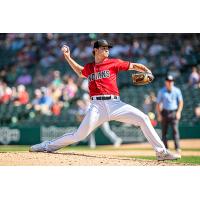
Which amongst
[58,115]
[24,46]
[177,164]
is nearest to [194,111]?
[58,115]

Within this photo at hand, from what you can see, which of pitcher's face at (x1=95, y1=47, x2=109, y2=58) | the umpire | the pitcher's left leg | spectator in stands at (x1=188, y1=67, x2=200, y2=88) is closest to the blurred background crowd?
spectator in stands at (x1=188, y1=67, x2=200, y2=88)

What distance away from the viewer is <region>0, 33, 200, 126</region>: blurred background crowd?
11.8 metres

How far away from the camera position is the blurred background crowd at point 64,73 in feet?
38.8

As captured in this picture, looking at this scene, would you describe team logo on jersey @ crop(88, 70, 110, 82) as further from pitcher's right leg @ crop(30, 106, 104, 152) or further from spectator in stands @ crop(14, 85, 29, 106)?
spectator in stands @ crop(14, 85, 29, 106)

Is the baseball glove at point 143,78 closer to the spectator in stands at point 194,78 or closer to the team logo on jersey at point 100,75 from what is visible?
the team logo on jersey at point 100,75

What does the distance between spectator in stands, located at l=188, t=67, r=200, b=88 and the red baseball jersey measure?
16.3 feet

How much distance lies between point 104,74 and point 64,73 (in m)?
5.45

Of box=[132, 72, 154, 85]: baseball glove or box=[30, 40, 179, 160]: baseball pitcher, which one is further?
box=[132, 72, 154, 85]: baseball glove

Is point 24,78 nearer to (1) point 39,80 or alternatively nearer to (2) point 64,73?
(1) point 39,80

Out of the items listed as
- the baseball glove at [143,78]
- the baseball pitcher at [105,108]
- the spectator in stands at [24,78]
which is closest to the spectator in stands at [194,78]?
the spectator in stands at [24,78]

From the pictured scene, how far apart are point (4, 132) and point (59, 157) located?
5196 mm

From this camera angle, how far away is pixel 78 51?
12.0 meters

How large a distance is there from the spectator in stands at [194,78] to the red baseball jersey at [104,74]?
4963mm
